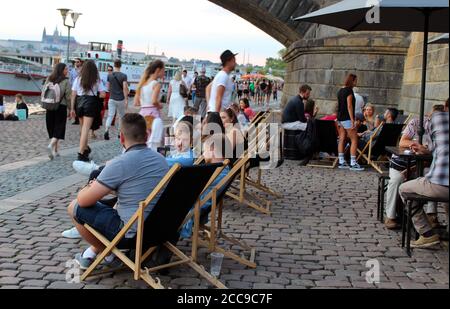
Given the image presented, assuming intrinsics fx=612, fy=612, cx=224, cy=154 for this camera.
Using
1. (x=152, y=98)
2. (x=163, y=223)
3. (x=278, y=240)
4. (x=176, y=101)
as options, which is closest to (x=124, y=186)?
(x=163, y=223)

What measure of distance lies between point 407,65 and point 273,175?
21.8 feet

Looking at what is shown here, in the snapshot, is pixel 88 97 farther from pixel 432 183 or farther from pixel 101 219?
pixel 432 183

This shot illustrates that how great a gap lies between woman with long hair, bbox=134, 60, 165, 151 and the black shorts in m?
1.96

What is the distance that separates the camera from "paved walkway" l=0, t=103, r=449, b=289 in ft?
15.5

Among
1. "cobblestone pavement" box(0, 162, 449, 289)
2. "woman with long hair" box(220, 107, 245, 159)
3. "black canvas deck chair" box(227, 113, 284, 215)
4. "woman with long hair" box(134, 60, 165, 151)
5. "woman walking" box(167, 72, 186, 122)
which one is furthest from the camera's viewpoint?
"woman walking" box(167, 72, 186, 122)

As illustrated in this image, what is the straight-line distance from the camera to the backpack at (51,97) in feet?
35.6

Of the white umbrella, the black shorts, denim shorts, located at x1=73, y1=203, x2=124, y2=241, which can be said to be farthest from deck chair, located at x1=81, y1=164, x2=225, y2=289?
the black shorts

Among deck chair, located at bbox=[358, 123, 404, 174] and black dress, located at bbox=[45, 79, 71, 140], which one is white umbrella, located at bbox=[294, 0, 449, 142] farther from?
black dress, located at bbox=[45, 79, 71, 140]

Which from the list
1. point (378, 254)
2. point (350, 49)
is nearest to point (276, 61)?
point (350, 49)

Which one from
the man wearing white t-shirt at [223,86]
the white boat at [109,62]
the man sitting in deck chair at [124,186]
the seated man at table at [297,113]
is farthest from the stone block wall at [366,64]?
the white boat at [109,62]

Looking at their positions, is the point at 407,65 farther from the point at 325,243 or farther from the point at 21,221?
the point at 21,221

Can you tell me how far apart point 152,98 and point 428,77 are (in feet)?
20.7

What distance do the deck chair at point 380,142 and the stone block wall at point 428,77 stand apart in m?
1.00

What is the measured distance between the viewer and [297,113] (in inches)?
456
